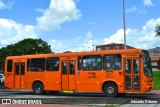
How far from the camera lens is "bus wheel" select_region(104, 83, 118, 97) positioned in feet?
75.2

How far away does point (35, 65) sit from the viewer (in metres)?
27.0

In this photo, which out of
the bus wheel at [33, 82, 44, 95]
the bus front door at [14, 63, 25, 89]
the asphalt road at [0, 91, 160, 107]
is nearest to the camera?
the asphalt road at [0, 91, 160, 107]

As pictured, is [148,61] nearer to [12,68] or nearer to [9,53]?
[12,68]

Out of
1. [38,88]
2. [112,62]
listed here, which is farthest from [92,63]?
[38,88]

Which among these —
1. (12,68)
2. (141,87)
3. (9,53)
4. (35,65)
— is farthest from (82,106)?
(9,53)

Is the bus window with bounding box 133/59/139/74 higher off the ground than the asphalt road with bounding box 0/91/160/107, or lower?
higher

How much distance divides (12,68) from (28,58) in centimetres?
183

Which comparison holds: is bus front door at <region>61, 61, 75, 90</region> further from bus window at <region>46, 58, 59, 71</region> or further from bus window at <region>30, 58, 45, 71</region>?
bus window at <region>30, 58, 45, 71</region>

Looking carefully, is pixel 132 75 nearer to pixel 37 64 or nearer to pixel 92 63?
pixel 92 63

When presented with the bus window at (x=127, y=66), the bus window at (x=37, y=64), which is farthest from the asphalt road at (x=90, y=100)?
the bus window at (x=37, y=64)

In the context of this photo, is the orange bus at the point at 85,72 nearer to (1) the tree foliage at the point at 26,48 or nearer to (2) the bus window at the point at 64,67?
(2) the bus window at the point at 64,67

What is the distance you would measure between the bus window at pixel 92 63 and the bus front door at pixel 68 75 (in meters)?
0.94

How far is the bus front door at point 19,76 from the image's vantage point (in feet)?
90.3

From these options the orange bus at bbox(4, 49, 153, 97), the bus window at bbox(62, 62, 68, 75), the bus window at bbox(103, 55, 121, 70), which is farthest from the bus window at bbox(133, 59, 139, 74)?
the bus window at bbox(62, 62, 68, 75)
